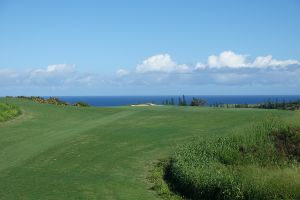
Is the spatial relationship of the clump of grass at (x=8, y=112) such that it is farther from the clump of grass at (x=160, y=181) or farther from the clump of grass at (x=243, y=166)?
the clump of grass at (x=243, y=166)

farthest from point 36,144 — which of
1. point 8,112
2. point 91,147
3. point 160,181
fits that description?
point 8,112

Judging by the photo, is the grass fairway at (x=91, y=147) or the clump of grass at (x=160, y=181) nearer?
the clump of grass at (x=160, y=181)

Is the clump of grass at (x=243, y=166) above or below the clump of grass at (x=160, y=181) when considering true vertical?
above

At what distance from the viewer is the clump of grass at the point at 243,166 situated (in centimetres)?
1041

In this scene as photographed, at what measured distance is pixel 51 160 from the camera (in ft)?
50.8

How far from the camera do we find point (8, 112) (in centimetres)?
2525

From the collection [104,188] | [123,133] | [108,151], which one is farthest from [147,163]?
[123,133]

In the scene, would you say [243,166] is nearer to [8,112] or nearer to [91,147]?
[91,147]

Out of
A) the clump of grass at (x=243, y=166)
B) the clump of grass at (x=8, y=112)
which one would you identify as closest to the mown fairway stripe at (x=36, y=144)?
the clump of grass at (x=8, y=112)

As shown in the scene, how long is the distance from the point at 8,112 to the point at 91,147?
9.33m

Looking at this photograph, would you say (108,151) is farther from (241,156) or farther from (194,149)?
(241,156)

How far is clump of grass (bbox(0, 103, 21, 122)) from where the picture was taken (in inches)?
957

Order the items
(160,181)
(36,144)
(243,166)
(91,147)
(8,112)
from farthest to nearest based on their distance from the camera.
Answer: (8,112) → (36,144) → (91,147) → (243,166) → (160,181)

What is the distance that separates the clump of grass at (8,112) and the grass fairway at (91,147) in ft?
1.53
